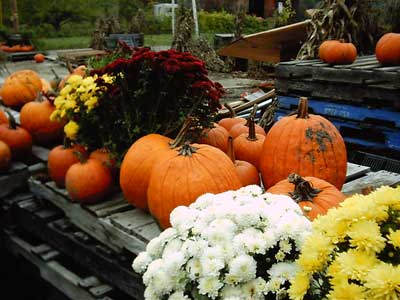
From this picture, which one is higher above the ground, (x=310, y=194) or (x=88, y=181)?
(x=310, y=194)

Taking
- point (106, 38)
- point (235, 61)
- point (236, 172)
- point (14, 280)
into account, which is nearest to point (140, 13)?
point (106, 38)

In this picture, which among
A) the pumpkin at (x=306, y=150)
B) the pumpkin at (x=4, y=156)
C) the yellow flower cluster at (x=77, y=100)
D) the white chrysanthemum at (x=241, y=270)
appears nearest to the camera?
the white chrysanthemum at (x=241, y=270)

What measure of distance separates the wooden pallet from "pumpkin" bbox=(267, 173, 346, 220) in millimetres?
2066

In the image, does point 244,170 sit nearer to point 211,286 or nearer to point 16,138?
point 211,286

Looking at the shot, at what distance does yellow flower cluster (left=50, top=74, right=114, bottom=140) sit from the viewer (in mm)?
2756

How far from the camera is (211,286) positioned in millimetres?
1405

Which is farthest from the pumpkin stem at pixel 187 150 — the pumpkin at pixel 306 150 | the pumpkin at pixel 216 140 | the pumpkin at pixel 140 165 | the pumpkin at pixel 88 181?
the pumpkin at pixel 88 181

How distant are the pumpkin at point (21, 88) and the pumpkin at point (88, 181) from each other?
1.80 meters

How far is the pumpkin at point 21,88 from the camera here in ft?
14.1

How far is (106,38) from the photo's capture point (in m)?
13.6

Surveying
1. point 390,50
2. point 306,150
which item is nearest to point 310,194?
point 306,150

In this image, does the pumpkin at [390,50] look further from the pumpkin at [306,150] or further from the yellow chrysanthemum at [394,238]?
the yellow chrysanthemum at [394,238]

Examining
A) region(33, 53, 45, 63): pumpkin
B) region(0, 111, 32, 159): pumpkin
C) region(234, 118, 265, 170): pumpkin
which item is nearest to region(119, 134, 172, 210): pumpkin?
region(234, 118, 265, 170): pumpkin

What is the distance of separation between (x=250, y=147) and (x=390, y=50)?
1.90 m
